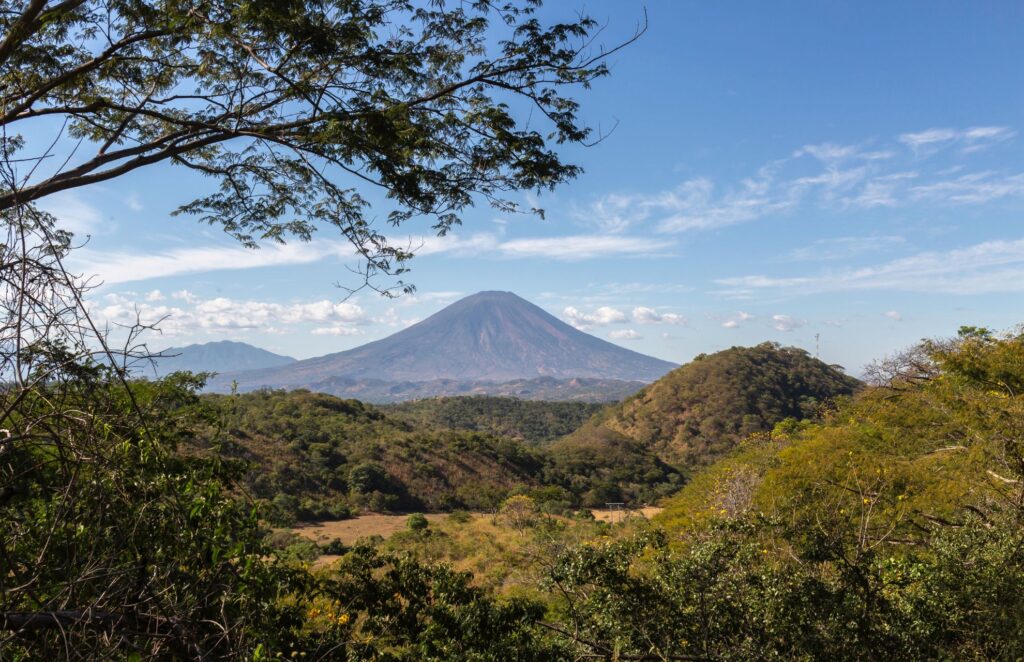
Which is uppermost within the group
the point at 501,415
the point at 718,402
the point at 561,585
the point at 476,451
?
the point at 561,585

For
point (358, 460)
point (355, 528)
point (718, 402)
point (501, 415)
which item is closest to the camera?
point (355, 528)

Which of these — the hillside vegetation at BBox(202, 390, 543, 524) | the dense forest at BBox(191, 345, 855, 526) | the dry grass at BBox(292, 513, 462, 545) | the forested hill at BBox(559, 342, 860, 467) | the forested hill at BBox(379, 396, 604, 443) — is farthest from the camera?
the forested hill at BBox(379, 396, 604, 443)

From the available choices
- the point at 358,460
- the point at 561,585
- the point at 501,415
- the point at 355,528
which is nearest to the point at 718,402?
the point at 501,415

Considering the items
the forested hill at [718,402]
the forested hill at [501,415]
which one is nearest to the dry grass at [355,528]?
the forested hill at [718,402]

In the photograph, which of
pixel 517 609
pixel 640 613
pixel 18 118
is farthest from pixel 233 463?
pixel 640 613

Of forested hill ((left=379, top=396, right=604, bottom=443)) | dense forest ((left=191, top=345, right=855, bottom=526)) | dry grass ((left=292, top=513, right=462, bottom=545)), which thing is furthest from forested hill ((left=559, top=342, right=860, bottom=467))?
dry grass ((left=292, top=513, right=462, bottom=545))

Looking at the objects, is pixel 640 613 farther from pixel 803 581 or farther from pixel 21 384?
pixel 21 384

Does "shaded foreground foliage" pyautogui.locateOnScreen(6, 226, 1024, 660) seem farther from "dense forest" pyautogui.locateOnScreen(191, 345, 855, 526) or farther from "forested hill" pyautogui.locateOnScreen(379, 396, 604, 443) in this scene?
"forested hill" pyautogui.locateOnScreen(379, 396, 604, 443)

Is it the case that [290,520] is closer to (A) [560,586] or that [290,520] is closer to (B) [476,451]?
(A) [560,586]

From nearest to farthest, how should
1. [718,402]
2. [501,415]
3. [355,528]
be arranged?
[355,528], [718,402], [501,415]
